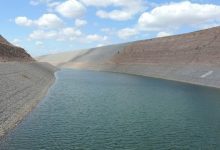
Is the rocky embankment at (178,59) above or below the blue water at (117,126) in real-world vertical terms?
above

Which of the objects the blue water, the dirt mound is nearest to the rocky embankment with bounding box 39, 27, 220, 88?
the dirt mound

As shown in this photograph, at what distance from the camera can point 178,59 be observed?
87.4 metres

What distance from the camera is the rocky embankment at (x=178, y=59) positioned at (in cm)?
6975

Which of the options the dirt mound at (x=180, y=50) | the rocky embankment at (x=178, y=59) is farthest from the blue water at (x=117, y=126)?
the dirt mound at (x=180, y=50)

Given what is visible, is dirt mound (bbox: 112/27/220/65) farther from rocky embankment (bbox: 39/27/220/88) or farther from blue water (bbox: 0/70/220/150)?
blue water (bbox: 0/70/220/150)

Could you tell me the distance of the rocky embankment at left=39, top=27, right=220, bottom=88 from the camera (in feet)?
229

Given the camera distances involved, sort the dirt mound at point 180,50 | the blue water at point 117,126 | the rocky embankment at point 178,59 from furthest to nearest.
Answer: the dirt mound at point 180,50, the rocky embankment at point 178,59, the blue water at point 117,126

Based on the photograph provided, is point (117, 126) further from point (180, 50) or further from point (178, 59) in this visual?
point (180, 50)

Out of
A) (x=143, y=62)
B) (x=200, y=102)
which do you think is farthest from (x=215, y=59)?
(x=143, y=62)

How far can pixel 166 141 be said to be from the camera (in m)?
21.6

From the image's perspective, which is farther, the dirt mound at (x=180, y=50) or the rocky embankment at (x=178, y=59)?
the dirt mound at (x=180, y=50)

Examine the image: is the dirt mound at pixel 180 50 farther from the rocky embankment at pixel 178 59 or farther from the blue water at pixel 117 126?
the blue water at pixel 117 126

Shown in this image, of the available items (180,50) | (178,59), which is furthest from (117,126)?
(180,50)

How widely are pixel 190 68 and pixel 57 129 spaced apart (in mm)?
55692
